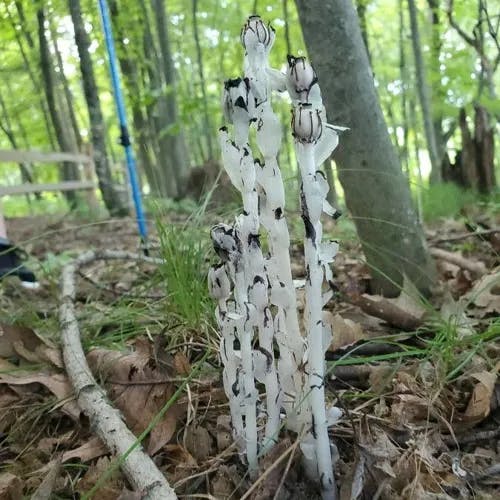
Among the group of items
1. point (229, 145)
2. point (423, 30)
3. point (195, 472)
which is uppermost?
point (423, 30)

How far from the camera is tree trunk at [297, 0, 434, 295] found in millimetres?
1851

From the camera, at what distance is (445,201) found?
4504 mm

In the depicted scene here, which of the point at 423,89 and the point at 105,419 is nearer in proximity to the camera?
the point at 105,419

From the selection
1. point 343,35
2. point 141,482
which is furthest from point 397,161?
point 141,482

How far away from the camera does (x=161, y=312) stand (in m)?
1.79

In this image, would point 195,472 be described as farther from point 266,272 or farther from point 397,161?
point 397,161

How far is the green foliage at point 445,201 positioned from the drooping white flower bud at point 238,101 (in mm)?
3717

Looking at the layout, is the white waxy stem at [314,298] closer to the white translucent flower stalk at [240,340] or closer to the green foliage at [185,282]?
the white translucent flower stalk at [240,340]

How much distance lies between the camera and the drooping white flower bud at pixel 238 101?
0.92m

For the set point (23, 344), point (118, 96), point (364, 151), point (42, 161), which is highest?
point (118, 96)

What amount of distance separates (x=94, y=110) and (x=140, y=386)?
14.2 feet

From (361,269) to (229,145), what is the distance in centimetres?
150

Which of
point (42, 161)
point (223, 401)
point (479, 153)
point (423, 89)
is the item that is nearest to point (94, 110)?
point (42, 161)

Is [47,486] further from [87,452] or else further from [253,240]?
[253,240]
